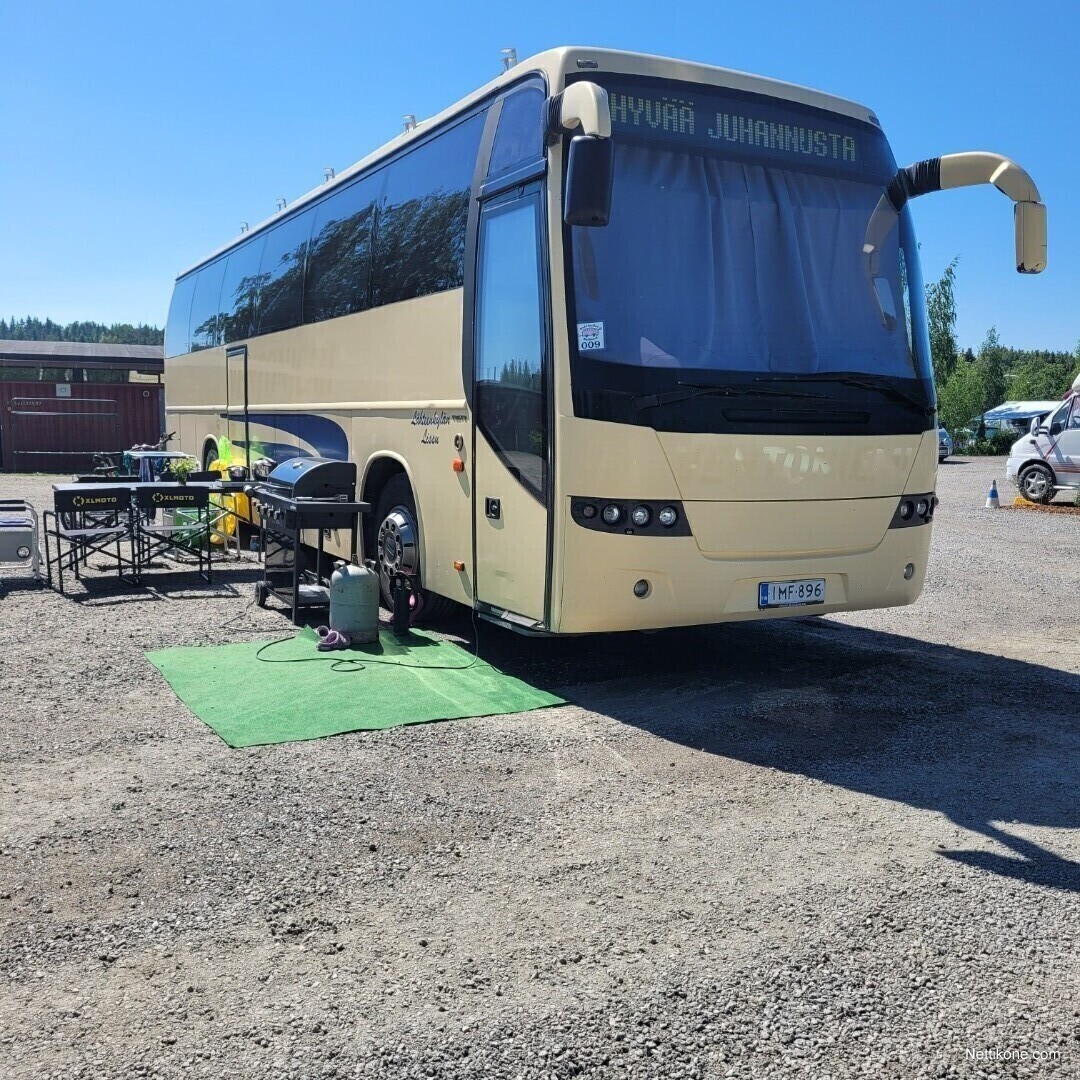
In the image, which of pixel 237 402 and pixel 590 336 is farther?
pixel 237 402

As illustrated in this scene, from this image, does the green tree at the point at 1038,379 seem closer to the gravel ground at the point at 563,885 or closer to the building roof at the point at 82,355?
the building roof at the point at 82,355

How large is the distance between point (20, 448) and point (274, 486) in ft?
82.0

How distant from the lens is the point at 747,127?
6070 mm

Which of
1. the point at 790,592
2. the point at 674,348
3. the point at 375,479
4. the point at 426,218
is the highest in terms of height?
the point at 426,218

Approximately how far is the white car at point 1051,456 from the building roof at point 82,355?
24.7 metres

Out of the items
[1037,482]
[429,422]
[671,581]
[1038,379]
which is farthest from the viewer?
[1038,379]

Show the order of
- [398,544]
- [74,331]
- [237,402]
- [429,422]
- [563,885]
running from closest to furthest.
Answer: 1. [563,885]
2. [429,422]
3. [398,544]
4. [237,402]
5. [74,331]

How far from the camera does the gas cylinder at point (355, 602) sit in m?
7.46

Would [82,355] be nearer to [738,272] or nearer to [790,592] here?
[738,272]

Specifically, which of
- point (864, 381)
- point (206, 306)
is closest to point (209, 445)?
point (206, 306)

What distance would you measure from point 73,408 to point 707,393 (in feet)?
97.3

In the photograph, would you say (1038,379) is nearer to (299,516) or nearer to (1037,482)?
(1037,482)

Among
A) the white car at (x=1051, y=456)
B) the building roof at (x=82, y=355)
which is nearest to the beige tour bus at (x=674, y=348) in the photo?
the white car at (x=1051, y=456)

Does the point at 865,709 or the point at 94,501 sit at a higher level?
the point at 94,501
